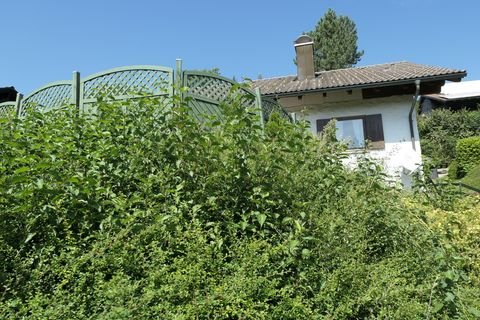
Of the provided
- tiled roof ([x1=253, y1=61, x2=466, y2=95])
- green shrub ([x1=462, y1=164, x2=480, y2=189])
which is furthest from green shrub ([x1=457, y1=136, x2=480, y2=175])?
tiled roof ([x1=253, y1=61, x2=466, y2=95])

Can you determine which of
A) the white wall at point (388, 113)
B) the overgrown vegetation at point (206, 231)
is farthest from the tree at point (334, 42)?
the overgrown vegetation at point (206, 231)

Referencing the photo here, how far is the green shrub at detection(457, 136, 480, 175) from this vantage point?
13.9m

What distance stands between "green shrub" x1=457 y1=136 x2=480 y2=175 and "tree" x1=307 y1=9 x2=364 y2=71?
22913 mm

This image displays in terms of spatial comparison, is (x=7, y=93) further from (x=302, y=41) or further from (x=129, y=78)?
(x=302, y=41)

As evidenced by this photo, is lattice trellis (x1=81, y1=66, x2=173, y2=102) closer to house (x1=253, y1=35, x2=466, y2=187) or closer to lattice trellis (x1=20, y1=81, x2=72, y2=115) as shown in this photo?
lattice trellis (x1=20, y1=81, x2=72, y2=115)

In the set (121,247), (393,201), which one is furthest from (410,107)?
(121,247)

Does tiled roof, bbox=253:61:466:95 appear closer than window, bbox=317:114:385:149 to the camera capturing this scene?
Yes

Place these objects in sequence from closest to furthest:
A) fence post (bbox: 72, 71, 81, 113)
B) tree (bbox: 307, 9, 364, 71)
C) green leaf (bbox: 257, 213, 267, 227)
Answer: green leaf (bbox: 257, 213, 267, 227) < fence post (bbox: 72, 71, 81, 113) < tree (bbox: 307, 9, 364, 71)

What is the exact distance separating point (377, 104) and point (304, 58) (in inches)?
130

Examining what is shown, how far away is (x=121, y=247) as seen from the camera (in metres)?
2.21

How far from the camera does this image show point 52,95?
5.29 m

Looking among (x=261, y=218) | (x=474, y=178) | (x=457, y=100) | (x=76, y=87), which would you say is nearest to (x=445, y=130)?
(x=457, y=100)

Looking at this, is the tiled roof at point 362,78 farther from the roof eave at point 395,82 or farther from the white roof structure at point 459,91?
the white roof structure at point 459,91

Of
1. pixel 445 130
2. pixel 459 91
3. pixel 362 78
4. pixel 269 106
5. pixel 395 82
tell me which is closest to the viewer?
pixel 269 106
